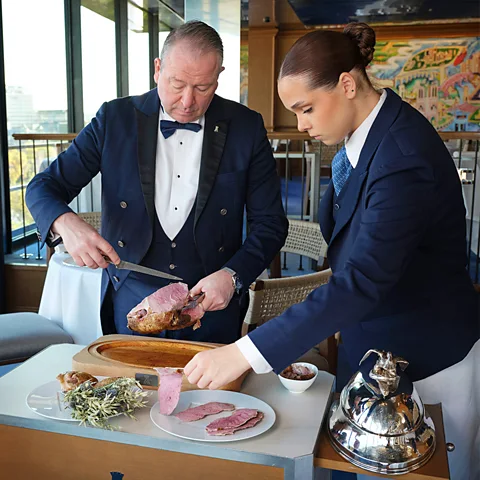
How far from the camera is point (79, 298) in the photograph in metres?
→ 3.08

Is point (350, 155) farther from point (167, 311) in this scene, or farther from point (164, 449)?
point (164, 449)

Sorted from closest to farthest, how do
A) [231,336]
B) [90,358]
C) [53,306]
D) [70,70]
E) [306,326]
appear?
[306,326], [90,358], [231,336], [53,306], [70,70]

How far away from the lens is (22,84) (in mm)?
5902

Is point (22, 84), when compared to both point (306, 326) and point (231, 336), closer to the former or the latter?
point (231, 336)

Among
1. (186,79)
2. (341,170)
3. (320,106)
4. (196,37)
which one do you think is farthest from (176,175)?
(320,106)

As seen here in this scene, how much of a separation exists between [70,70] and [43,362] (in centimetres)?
607

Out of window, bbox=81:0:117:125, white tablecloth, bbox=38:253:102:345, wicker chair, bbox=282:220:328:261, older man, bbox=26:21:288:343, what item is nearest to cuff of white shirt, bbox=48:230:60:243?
older man, bbox=26:21:288:343

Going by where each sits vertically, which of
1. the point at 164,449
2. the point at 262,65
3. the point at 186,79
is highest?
the point at 262,65

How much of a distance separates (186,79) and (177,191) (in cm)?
36

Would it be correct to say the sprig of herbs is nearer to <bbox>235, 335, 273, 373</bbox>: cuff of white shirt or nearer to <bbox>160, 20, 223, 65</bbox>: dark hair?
<bbox>235, 335, 273, 373</bbox>: cuff of white shirt

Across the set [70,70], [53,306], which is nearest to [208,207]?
[53,306]

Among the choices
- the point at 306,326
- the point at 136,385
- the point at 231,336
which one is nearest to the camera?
the point at 306,326

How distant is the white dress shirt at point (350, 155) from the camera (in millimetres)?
1221

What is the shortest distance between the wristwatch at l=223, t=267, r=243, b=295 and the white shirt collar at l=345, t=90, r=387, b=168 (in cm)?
51
